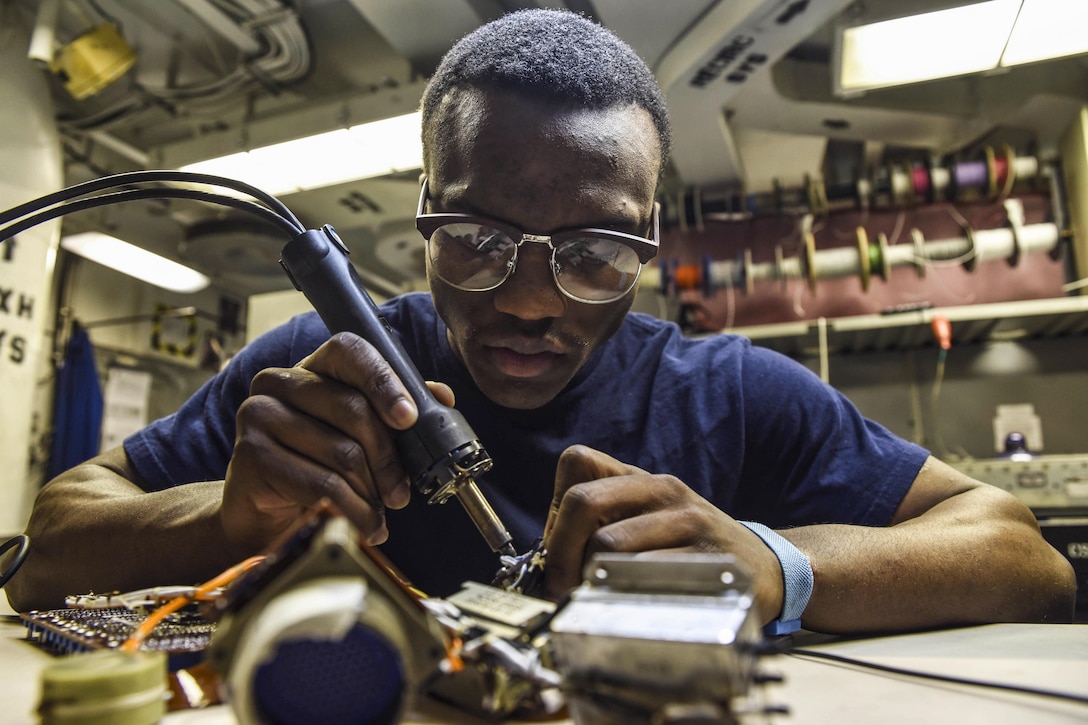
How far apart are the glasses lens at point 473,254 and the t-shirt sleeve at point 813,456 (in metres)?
0.55

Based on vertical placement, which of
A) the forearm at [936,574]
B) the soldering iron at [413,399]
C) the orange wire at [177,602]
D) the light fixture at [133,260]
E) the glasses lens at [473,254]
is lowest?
the forearm at [936,574]

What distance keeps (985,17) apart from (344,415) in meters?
2.55

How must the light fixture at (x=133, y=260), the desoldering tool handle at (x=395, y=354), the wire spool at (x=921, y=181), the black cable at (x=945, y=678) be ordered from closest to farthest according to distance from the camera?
the black cable at (x=945, y=678), the desoldering tool handle at (x=395, y=354), the wire spool at (x=921, y=181), the light fixture at (x=133, y=260)

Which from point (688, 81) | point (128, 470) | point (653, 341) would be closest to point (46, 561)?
point (128, 470)

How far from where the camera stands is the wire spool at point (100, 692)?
0.33m

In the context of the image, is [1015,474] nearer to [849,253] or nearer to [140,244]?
[849,253]

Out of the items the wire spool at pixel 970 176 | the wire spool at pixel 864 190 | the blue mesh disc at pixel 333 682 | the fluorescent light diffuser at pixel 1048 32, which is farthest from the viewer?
the wire spool at pixel 864 190

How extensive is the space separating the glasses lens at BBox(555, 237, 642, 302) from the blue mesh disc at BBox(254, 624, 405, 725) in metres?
0.68

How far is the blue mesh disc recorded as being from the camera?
1.04 feet

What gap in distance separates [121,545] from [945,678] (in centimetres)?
94

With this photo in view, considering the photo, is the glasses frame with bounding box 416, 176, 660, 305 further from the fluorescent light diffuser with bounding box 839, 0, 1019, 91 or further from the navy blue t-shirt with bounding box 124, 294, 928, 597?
the fluorescent light diffuser with bounding box 839, 0, 1019, 91

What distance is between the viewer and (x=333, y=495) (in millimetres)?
638

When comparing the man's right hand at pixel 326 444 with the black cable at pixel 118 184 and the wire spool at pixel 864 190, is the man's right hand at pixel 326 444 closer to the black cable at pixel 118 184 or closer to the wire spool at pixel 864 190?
the black cable at pixel 118 184

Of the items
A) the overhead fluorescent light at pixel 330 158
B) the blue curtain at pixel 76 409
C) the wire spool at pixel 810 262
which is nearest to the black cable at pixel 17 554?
the overhead fluorescent light at pixel 330 158
